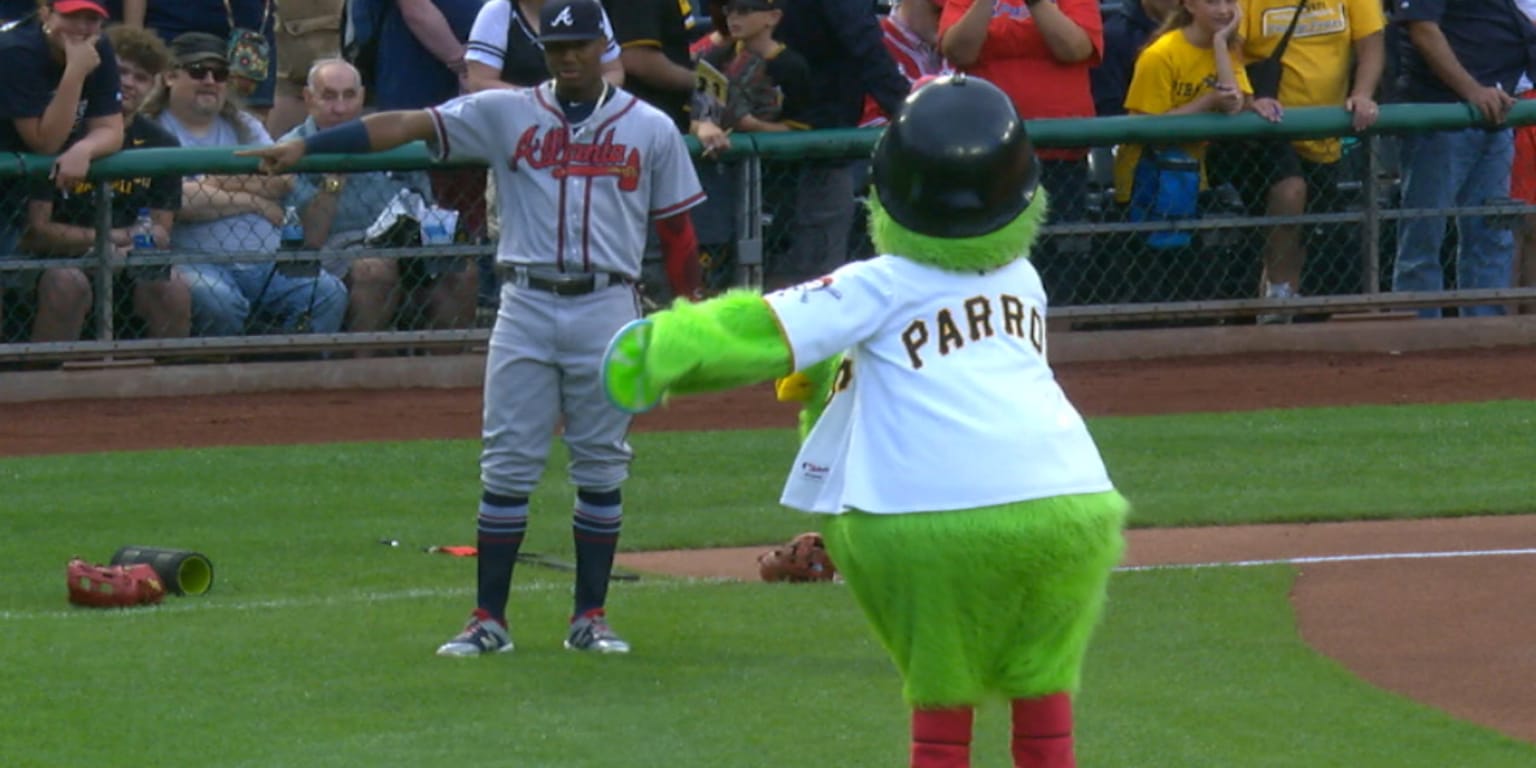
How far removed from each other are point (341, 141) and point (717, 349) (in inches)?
103

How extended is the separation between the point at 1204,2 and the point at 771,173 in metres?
2.26

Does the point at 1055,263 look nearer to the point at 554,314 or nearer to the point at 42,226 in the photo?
the point at 42,226

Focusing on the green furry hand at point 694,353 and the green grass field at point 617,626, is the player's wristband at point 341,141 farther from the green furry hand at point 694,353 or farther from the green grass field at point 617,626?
the green furry hand at point 694,353

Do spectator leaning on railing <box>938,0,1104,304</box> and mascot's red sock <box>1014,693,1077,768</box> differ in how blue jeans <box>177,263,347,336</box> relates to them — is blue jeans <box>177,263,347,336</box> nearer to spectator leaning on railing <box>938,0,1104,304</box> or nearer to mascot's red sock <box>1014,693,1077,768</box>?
spectator leaning on railing <box>938,0,1104,304</box>

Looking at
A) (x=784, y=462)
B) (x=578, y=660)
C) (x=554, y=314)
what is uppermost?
(x=554, y=314)

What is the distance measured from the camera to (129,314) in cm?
1116

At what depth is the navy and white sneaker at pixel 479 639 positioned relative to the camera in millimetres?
6609

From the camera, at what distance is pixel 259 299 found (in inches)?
446

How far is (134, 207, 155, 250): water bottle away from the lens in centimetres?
1099

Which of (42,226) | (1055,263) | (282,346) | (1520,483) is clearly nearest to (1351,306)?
(1055,263)

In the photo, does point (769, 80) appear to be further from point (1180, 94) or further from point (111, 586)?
point (111, 586)

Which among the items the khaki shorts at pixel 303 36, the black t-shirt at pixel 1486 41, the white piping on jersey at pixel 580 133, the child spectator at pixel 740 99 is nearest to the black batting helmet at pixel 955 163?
the white piping on jersey at pixel 580 133

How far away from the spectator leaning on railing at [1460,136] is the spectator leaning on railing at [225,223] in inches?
217

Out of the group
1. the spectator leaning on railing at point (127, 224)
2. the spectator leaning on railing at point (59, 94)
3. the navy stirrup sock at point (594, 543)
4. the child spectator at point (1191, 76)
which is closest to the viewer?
the navy stirrup sock at point (594, 543)
